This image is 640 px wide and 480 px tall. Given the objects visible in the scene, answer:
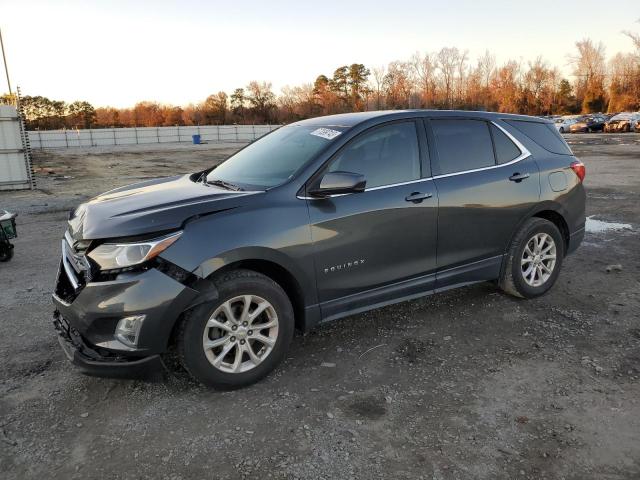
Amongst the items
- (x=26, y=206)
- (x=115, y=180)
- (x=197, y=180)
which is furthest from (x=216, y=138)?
(x=197, y=180)

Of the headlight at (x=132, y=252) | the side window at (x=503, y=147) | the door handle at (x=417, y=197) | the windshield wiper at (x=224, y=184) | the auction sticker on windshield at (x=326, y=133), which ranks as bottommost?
the headlight at (x=132, y=252)

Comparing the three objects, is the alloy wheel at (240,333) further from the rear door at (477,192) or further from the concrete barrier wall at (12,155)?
the concrete barrier wall at (12,155)

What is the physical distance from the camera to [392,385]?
3438 millimetres

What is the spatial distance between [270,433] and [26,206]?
1029cm

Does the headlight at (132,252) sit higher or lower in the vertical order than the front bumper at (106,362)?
higher

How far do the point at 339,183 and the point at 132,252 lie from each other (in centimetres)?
139

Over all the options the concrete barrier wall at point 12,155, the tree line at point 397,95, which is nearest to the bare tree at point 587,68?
the tree line at point 397,95

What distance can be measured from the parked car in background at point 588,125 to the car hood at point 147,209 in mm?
48040

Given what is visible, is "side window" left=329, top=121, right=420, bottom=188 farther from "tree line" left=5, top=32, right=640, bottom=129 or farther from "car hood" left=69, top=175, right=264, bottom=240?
"tree line" left=5, top=32, right=640, bottom=129

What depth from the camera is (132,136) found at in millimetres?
52875

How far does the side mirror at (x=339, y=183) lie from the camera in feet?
11.3

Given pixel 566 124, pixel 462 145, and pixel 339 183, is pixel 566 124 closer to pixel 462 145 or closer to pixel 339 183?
pixel 462 145

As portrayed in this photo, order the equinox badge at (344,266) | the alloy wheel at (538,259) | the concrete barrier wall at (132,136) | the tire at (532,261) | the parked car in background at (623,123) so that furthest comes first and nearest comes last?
1. the concrete barrier wall at (132,136)
2. the parked car in background at (623,123)
3. the alloy wheel at (538,259)
4. the tire at (532,261)
5. the equinox badge at (344,266)

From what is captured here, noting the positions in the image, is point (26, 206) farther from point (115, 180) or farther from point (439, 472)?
point (439, 472)
